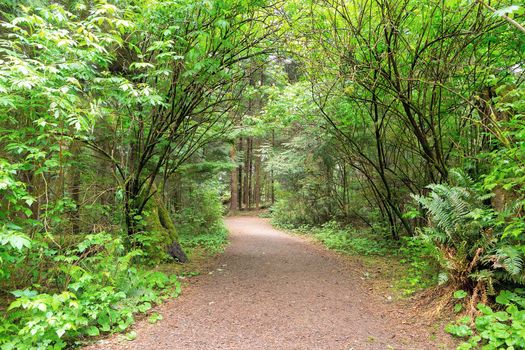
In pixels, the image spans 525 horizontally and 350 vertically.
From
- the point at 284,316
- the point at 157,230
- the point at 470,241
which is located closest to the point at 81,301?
the point at 284,316

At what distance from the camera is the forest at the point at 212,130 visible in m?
3.48

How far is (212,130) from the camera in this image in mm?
8734

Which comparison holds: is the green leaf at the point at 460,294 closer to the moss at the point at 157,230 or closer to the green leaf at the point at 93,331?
the green leaf at the point at 93,331

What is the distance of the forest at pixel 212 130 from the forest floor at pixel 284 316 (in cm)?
31

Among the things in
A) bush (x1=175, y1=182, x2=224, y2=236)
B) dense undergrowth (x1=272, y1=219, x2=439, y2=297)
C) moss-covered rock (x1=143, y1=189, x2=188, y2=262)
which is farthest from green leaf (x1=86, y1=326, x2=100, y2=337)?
bush (x1=175, y1=182, x2=224, y2=236)

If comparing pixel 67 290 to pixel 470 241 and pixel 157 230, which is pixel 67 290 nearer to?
pixel 157 230

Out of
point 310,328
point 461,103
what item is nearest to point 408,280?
point 310,328

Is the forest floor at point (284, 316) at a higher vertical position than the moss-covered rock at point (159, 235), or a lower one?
lower

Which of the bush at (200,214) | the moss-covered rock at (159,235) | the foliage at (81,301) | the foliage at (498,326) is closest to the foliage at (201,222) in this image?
the bush at (200,214)

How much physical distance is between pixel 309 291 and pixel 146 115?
5035 mm

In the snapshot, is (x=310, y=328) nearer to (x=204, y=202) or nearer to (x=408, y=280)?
(x=408, y=280)

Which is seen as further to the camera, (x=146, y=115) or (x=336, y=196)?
(x=336, y=196)

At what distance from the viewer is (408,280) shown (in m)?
5.33

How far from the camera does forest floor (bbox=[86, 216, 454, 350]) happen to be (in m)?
3.53
